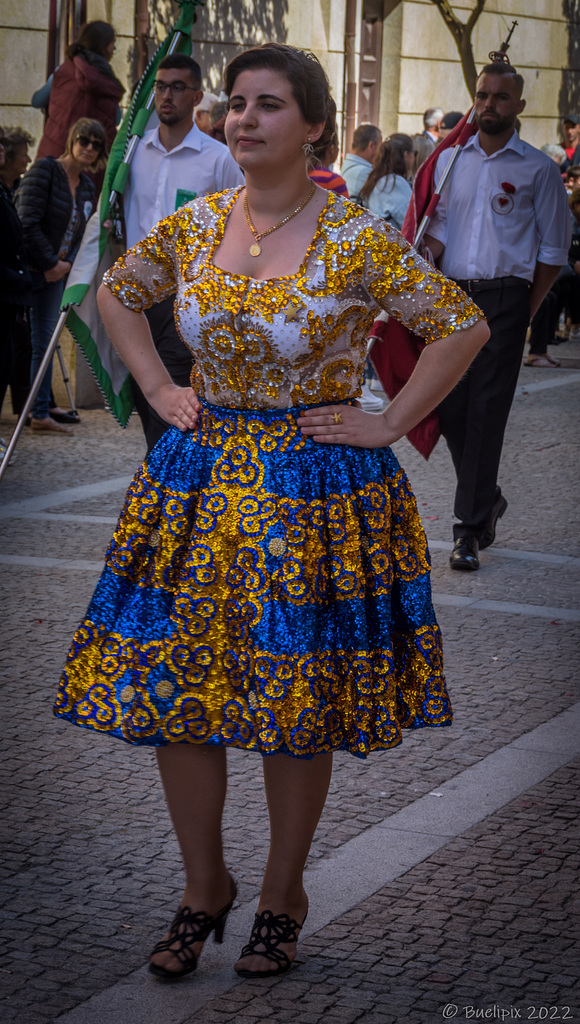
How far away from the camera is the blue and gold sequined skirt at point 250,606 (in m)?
3.03

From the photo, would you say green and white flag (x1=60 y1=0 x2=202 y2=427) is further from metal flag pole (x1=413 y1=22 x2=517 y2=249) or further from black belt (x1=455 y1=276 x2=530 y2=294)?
black belt (x1=455 y1=276 x2=530 y2=294)

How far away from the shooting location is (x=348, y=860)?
12.2 ft

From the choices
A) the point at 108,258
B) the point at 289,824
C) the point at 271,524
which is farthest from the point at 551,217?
the point at 289,824

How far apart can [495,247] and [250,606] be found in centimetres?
418

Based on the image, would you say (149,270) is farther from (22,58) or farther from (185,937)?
(22,58)

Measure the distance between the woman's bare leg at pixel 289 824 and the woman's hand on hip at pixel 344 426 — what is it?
0.70 m

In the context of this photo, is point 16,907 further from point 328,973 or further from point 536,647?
point 536,647

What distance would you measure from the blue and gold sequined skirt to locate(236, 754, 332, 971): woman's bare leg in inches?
4.6

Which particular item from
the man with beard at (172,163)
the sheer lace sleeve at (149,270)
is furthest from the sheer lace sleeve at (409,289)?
the man with beard at (172,163)

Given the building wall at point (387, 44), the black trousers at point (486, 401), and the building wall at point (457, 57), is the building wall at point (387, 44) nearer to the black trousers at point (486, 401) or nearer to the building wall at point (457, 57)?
the building wall at point (457, 57)

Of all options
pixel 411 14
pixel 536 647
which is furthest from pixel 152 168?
pixel 411 14

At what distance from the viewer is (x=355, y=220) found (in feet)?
10.3

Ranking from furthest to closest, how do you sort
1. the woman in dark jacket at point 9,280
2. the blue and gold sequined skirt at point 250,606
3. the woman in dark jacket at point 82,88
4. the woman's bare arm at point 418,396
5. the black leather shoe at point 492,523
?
1. the woman in dark jacket at point 82,88
2. the woman in dark jacket at point 9,280
3. the black leather shoe at point 492,523
4. the woman's bare arm at point 418,396
5. the blue and gold sequined skirt at point 250,606

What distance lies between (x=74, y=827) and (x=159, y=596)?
1.06 meters
